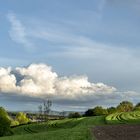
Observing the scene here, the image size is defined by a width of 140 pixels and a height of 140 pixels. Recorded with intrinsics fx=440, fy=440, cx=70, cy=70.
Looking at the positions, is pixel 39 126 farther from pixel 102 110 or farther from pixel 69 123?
pixel 102 110

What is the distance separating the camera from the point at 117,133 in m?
45.3

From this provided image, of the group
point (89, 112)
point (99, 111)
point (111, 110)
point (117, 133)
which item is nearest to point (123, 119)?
point (117, 133)

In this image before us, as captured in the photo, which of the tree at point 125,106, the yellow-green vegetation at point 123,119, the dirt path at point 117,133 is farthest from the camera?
the tree at point 125,106

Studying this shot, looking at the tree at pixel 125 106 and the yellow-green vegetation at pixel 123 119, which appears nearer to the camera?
the yellow-green vegetation at pixel 123 119

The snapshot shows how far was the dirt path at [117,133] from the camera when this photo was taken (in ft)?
139

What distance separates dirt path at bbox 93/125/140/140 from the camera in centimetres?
4250

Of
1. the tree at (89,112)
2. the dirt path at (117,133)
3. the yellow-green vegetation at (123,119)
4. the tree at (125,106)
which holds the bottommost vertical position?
the dirt path at (117,133)

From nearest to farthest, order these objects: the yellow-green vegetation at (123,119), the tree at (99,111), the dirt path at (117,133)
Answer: the dirt path at (117,133), the yellow-green vegetation at (123,119), the tree at (99,111)

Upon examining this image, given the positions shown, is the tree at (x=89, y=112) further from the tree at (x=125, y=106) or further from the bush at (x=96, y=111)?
the tree at (x=125, y=106)

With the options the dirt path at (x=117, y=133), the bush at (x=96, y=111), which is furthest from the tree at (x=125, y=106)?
the dirt path at (x=117, y=133)

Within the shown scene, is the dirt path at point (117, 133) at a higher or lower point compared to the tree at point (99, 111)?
lower

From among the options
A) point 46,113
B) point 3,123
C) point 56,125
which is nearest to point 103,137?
point 3,123

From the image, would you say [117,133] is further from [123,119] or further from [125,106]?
[125,106]

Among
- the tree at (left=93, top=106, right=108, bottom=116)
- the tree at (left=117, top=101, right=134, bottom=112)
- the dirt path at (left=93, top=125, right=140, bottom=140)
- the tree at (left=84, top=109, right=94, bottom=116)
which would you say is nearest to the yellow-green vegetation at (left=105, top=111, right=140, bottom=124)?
the dirt path at (left=93, top=125, right=140, bottom=140)
